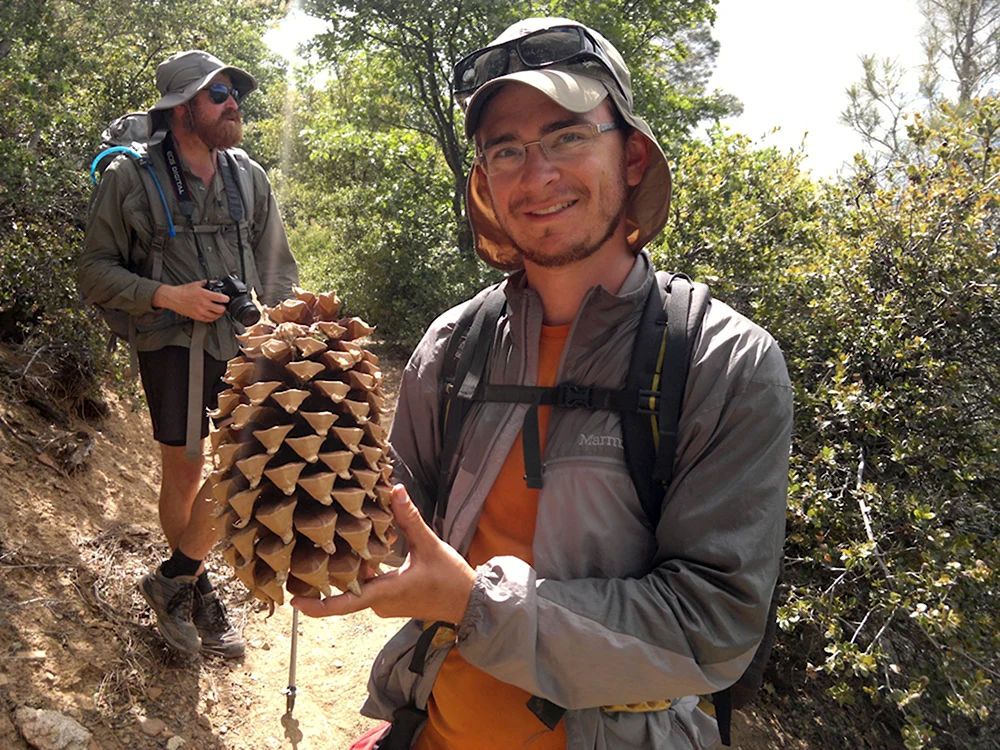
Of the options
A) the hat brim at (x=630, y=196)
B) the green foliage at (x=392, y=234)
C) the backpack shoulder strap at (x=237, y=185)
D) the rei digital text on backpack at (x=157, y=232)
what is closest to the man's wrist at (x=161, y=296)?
the rei digital text on backpack at (x=157, y=232)

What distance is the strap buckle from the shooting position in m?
1.50

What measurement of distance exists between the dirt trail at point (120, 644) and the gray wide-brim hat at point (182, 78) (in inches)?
88.1

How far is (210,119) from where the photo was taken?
3320 millimetres

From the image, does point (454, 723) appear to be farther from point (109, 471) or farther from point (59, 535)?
point (109, 471)

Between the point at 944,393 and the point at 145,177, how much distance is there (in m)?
4.15

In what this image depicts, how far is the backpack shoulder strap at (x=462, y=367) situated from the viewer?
167cm

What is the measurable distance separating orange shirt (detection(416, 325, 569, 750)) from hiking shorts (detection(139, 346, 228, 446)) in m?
2.13

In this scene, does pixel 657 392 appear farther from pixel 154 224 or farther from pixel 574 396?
pixel 154 224

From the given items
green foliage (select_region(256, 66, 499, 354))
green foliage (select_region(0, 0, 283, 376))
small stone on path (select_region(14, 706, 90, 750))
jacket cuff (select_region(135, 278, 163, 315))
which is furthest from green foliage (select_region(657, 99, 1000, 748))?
green foliage (select_region(256, 66, 499, 354))

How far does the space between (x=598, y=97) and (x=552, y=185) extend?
9.3 inches

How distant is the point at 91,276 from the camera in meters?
3.08

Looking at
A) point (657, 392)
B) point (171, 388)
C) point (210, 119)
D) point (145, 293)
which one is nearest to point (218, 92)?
point (210, 119)

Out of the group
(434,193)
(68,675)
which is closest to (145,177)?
(68,675)

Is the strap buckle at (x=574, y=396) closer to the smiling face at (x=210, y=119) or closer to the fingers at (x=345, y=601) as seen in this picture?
the fingers at (x=345, y=601)
